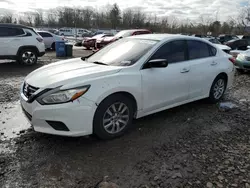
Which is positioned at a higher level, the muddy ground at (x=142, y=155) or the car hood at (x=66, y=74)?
the car hood at (x=66, y=74)

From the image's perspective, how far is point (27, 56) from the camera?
9742mm

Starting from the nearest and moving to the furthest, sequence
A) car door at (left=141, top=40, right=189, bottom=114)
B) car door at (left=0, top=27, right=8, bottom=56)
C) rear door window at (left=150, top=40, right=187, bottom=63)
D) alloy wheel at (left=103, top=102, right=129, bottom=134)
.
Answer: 1. alloy wheel at (left=103, top=102, right=129, bottom=134)
2. car door at (left=141, top=40, right=189, bottom=114)
3. rear door window at (left=150, top=40, right=187, bottom=63)
4. car door at (left=0, top=27, right=8, bottom=56)

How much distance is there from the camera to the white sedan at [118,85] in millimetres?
2939

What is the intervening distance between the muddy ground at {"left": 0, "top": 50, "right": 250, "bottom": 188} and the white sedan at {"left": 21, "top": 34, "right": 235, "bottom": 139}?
31 cm

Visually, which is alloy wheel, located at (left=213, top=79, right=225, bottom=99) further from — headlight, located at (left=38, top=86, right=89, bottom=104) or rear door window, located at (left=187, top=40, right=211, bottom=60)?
headlight, located at (left=38, top=86, right=89, bottom=104)

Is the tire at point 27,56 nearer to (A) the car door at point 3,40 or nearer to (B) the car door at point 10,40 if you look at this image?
(B) the car door at point 10,40

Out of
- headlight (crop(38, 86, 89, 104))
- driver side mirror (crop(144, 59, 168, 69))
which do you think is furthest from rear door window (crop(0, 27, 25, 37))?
driver side mirror (crop(144, 59, 168, 69))

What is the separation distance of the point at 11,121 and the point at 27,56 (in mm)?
6429

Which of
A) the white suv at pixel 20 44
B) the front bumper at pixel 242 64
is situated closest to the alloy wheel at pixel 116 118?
the front bumper at pixel 242 64

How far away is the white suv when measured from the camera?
29.4 feet

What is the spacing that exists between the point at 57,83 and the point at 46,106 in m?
0.33

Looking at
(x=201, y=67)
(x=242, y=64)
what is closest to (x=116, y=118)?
(x=201, y=67)

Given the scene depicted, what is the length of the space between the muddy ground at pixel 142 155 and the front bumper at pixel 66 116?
0.32m

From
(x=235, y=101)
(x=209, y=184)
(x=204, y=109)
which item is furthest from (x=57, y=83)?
(x=235, y=101)
